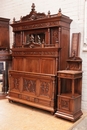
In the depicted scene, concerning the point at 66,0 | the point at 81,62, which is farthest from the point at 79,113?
the point at 66,0

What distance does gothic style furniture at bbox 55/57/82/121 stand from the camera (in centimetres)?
347

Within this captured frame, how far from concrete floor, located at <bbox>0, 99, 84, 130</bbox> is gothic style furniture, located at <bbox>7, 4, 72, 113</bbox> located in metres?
A: 0.18

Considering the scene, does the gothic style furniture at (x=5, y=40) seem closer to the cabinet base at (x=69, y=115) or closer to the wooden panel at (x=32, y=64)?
the wooden panel at (x=32, y=64)

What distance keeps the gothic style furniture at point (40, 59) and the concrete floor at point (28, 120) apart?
0.60ft

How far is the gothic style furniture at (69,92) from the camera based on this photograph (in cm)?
347

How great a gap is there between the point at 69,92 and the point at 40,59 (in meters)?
1.07

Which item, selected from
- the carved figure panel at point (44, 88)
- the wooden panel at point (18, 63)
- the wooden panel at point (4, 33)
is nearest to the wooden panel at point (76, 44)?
the carved figure panel at point (44, 88)

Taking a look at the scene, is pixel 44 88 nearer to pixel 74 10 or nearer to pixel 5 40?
pixel 74 10

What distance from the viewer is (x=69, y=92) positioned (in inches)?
157

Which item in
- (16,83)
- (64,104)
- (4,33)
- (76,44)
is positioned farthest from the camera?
(4,33)

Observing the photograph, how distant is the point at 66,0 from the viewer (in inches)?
171

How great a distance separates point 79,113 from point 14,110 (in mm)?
1540

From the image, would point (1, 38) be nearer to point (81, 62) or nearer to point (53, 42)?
point (53, 42)

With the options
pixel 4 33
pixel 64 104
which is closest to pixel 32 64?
pixel 64 104
